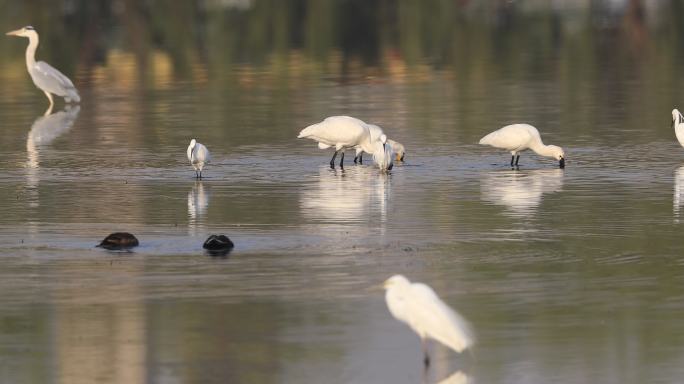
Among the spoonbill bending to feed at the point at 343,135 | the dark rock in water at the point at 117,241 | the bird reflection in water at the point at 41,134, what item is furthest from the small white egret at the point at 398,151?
the dark rock in water at the point at 117,241

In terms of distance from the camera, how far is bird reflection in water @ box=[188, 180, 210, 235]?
18.2m

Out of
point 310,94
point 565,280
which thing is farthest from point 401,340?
point 310,94

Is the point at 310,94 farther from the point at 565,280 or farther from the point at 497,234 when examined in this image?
the point at 565,280

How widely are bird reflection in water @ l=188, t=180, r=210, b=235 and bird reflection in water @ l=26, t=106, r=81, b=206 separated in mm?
1795

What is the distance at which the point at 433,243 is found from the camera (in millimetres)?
16766

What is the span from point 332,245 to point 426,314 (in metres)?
5.56

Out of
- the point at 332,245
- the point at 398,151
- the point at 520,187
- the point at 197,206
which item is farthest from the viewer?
the point at 398,151

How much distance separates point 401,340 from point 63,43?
38.8 metres

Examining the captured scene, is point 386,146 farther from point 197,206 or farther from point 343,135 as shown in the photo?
point 197,206

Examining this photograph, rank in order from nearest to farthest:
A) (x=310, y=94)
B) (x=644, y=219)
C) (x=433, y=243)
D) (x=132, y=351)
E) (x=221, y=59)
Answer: (x=132, y=351)
(x=433, y=243)
(x=644, y=219)
(x=310, y=94)
(x=221, y=59)

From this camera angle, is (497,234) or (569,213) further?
(569,213)

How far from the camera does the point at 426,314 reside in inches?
439

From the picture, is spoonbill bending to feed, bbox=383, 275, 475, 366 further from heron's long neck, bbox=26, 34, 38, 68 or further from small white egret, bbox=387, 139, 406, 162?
heron's long neck, bbox=26, 34, 38, 68

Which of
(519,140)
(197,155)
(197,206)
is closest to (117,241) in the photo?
(197,206)
